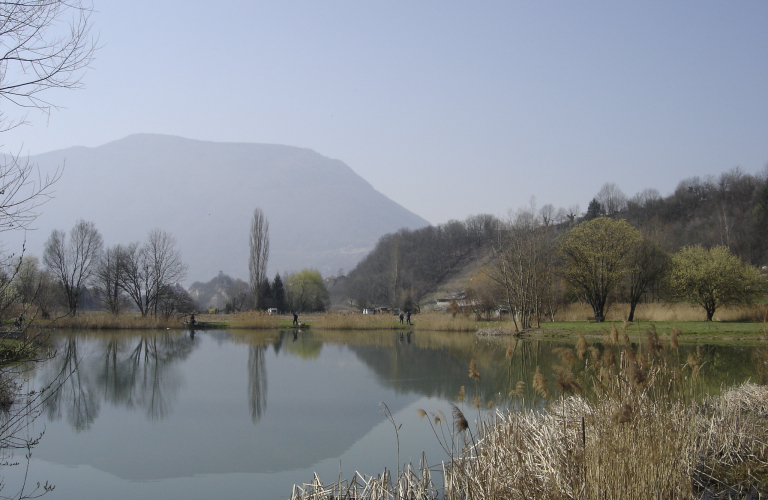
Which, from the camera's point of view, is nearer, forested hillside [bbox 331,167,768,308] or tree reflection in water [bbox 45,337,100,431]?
tree reflection in water [bbox 45,337,100,431]

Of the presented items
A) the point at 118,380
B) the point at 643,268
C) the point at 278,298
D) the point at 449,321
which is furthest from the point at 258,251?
the point at 118,380

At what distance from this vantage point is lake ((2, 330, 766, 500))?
6.62 m

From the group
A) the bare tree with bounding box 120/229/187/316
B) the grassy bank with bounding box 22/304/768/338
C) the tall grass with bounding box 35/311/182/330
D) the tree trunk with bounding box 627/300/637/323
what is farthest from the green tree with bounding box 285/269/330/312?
the tree trunk with bounding box 627/300/637/323

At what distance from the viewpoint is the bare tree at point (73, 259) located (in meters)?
38.7

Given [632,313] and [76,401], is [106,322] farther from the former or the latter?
[632,313]

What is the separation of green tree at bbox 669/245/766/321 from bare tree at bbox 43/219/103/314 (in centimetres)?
4113

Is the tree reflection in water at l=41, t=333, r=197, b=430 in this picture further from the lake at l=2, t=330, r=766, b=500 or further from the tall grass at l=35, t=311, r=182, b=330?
the tall grass at l=35, t=311, r=182, b=330

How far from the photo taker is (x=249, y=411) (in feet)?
33.6

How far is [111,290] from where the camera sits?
131 ft

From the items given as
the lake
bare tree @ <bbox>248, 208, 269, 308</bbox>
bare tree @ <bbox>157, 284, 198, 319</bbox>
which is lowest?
the lake

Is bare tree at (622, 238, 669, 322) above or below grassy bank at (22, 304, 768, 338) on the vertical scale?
above

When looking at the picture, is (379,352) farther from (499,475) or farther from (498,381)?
(499,475)

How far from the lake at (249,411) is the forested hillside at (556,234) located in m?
15.1

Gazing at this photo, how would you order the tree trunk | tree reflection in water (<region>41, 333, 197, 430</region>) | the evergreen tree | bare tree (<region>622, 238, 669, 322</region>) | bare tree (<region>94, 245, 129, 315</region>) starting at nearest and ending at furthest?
tree reflection in water (<region>41, 333, 197, 430</region>), the tree trunk, bare tree (<region>622, 238, 669, 322</region>), bare tree (<region>94, 245, 129, 315</region>), the evergreen tree
